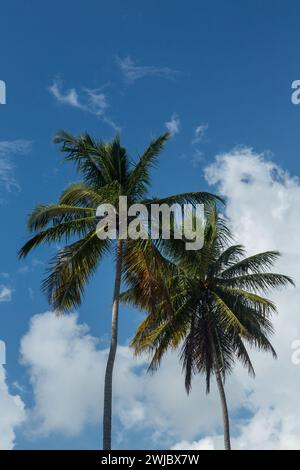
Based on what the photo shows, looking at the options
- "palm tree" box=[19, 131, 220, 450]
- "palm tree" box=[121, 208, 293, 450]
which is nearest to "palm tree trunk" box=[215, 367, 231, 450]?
"palm tree" box=[121, 208, 293, 450]

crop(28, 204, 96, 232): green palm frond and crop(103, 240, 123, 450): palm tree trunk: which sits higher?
crop(28, 204, 96, 232): green palm frond

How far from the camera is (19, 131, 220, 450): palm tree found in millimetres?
24469

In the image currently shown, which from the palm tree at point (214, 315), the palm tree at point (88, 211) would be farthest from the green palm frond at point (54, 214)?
the palm tree at point (214, 315)

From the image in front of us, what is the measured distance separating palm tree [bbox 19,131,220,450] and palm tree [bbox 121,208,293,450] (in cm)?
660

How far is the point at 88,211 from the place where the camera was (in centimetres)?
2530

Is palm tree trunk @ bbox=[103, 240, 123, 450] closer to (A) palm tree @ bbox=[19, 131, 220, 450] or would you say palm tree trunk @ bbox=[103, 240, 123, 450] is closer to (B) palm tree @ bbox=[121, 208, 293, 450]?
(A) palm tree @ bbox=[19, 131, 220, 450]

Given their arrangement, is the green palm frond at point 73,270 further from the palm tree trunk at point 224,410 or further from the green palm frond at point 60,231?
the palm tree trunk at point 224,410

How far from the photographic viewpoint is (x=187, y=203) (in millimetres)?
25609

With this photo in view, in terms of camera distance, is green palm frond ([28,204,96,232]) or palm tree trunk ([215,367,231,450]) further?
palm tree trunk ([215,367,231,450])

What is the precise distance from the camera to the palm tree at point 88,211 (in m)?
24.5

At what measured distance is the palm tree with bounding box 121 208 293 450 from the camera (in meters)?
31.9

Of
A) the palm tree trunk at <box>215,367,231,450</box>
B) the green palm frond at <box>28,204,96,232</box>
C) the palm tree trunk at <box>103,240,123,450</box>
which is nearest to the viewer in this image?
the palm tree trunk at <box>103,240,123,450</box>

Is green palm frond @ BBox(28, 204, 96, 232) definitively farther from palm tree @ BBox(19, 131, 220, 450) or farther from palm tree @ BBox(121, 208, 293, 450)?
palm tree @ BBox(121, 208, 293, 450)

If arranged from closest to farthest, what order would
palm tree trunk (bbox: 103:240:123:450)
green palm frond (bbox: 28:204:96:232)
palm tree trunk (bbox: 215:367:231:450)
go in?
palm tree trunk (bbox: 103:240:123:450) → green palm frond (bbox: 28:204:96:232) → palm tree trunk (bbox: 215:367:231:450)
